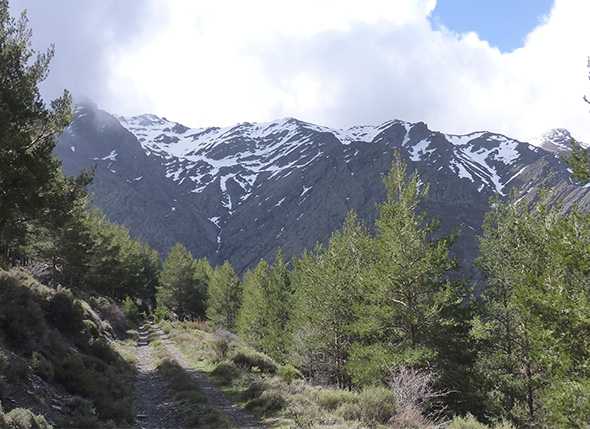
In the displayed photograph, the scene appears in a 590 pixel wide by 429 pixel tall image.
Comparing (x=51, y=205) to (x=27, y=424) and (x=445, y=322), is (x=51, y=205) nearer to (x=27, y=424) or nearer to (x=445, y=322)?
(x=27, y=424)

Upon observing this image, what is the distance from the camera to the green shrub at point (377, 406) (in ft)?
40.8

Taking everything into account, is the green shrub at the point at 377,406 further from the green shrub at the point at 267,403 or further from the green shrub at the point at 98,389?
the green shrub at the point at 98,389

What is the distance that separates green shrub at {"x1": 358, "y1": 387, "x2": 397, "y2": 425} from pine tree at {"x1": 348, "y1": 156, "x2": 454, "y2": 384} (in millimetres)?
4083

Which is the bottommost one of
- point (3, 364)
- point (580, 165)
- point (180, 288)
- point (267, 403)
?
point (267, 403)

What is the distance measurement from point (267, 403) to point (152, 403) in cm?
417

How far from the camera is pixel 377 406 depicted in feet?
42.2

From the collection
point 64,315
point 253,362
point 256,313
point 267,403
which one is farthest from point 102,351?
point 256,313

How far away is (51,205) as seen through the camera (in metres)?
17.0

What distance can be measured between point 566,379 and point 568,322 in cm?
132

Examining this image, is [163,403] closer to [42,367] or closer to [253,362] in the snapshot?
[42,367]

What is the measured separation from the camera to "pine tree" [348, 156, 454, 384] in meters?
18.2

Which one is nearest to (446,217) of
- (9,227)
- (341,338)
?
(341,338)

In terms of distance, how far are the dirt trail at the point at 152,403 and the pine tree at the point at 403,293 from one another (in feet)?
25.2

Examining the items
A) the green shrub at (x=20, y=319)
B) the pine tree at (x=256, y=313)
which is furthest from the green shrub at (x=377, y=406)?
the pine tree at (x=256, y=313)
